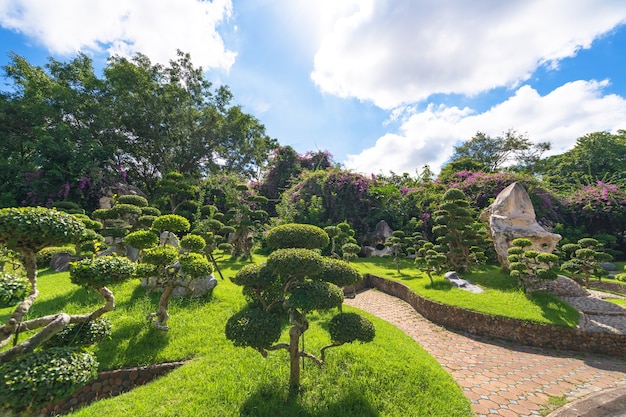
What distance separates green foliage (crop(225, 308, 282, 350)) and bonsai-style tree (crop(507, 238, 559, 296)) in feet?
32.4

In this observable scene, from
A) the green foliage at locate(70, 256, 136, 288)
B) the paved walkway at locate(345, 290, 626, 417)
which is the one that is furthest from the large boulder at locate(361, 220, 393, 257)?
the green foliage at locate(70, 256, 136, 288)

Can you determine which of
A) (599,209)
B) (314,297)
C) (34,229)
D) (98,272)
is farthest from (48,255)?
(599,209)

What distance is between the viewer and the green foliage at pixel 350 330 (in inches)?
179

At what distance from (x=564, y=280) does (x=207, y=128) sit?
2586 cm

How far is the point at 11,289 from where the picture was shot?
8.26 ft

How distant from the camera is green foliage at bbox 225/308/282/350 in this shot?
4.11 meters

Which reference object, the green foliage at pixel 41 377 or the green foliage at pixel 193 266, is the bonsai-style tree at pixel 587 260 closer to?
the green foliage at pixel 193 266

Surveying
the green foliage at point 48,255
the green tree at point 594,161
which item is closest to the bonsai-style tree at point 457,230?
the green tree at point 594,161

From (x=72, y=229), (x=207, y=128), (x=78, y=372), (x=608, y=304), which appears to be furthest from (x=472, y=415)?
(x=207, y=128)

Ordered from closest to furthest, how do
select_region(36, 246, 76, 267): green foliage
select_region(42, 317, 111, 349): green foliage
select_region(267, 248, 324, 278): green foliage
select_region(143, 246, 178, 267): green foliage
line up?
select_region(42, 317, 111, 349): green foliage, select_region(267, 248, 324, 278): green foliage, select_region(143, 246, 178, 267): green foliage, select_region(36, 246, 76, 267): green foliage

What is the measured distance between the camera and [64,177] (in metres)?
16.6

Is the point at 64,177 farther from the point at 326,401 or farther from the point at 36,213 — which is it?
the point at 326,401

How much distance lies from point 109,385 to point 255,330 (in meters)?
3.44

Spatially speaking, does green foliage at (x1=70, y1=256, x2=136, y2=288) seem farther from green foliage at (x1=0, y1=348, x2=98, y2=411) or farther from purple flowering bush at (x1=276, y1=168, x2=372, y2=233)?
purple flowering bush at (x1=276, y1=168, x2=372, y2=233)
